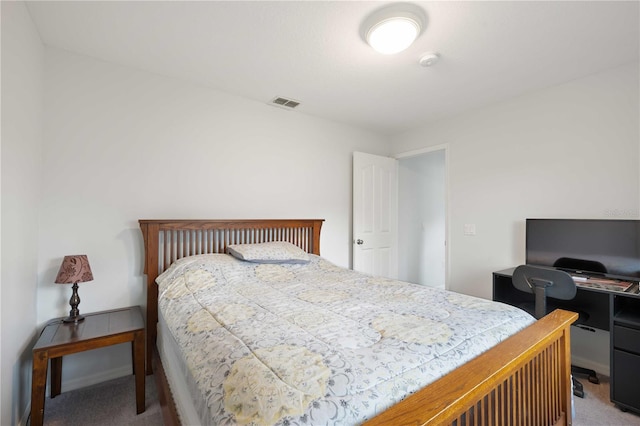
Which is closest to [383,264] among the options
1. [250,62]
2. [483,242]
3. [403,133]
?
[483,242]

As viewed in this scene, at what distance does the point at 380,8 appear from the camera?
1.65m

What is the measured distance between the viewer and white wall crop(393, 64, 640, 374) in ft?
7.43

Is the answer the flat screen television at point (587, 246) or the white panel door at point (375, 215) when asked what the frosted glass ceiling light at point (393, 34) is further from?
the flat screen television at point (587, 246)

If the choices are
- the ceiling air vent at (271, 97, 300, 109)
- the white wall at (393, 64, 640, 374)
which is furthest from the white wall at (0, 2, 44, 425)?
the white wall at (393, 64, 640, 374)

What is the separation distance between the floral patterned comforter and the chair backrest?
824mm

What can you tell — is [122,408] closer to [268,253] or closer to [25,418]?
[25,418]

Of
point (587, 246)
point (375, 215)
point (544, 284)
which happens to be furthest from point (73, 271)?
point (587, 246)

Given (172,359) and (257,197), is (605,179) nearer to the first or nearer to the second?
(257,197)

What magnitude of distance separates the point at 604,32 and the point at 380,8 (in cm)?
153

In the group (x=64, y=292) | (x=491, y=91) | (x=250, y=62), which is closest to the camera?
(x=64, y=292)

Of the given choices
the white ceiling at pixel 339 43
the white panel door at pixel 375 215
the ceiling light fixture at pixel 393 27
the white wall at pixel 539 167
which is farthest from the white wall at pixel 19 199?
the white wall at pixel 539 167

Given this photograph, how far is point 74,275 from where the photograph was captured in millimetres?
1840

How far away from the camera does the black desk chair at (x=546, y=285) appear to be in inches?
76.8

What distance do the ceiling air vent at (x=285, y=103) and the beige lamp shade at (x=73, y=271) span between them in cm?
214
